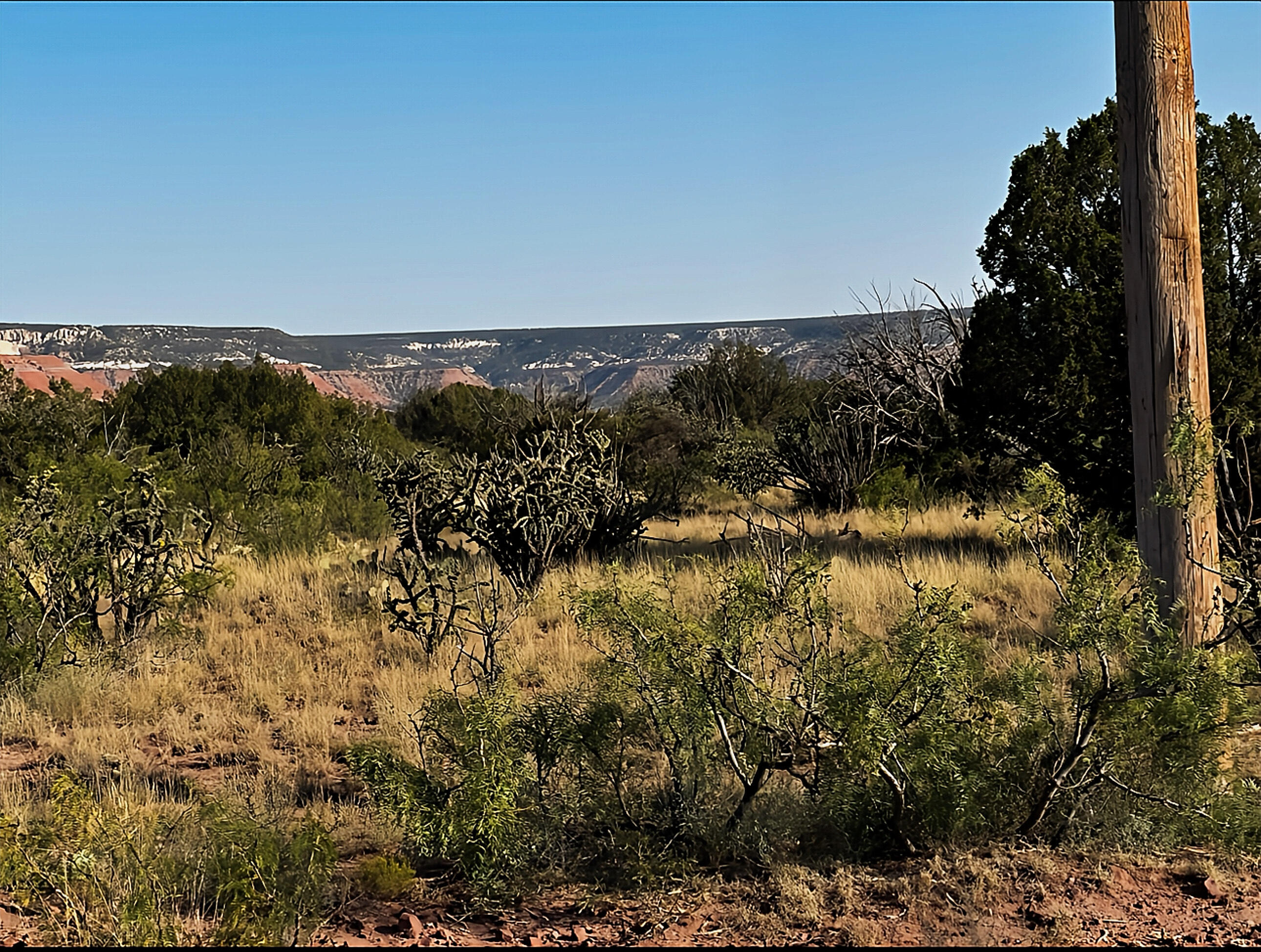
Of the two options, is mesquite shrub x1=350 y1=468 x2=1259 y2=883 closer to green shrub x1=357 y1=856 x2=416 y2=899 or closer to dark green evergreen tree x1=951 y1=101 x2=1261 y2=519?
green shrub x1=357 y1=856 x2=416 y2=899

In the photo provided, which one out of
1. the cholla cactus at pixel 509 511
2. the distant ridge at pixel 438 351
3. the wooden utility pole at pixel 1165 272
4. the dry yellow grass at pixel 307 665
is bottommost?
the dry yellow grass at pixel 307 665

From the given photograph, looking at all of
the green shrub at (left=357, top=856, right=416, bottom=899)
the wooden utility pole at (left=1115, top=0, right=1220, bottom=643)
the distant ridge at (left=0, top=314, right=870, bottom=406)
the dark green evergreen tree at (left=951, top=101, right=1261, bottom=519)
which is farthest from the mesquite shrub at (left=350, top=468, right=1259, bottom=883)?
the distant ridge at (left=0, top=314, right=870, bottom=406)

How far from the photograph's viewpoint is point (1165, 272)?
5258 millimetres

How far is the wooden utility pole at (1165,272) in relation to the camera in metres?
5.17

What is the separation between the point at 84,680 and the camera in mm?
7387

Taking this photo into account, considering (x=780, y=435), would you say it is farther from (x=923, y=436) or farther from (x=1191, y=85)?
(x=1191, y=85)

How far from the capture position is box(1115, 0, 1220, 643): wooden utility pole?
5.17 metres

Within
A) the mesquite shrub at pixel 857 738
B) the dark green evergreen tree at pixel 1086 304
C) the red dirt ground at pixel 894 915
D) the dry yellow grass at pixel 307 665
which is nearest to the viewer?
the red dirt ground at pixel 894 915

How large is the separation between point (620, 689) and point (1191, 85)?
3.91 meters

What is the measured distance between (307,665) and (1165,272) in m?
6.09

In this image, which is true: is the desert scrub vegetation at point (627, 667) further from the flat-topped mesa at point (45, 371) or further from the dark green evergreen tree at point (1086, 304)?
the flat-topped mesa at point (45, 371)

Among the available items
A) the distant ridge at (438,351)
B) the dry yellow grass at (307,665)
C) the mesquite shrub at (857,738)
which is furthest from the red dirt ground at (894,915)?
the distant ridge at (438,351)

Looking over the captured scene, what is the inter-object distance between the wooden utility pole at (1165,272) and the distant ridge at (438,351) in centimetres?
6759

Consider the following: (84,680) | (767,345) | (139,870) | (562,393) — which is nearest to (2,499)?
(84,680)
